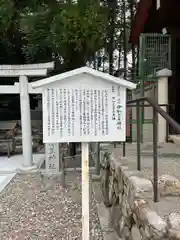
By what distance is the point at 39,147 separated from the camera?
1164cm

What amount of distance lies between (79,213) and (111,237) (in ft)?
3.33

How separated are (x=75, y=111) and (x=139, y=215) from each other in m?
0.91

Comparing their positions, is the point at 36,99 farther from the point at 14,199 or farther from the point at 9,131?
the point at 14,199

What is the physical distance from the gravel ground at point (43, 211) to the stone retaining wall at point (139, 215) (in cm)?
59

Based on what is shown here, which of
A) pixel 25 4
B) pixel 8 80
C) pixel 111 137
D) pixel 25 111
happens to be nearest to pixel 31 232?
pixel 111 137

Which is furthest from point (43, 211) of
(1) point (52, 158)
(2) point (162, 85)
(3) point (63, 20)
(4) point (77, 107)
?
(3) point (63, 20)

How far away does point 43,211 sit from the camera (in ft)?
15.2

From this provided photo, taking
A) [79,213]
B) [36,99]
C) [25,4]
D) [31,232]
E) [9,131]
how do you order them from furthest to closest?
[36,99] → [9,131] → [25,4] → [79,213] → [31,232]

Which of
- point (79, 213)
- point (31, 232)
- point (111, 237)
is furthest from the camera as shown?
point (79, 213)

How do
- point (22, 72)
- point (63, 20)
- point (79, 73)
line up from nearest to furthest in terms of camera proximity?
point (79, 73) → point (63, 20) → point (22, 72)

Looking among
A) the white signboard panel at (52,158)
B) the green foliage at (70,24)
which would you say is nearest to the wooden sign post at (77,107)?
the green foliage at (70,24)

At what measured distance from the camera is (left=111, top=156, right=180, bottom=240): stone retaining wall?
195 cm

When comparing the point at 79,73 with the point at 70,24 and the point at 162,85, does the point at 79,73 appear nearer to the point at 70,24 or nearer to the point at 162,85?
the point at 162,85

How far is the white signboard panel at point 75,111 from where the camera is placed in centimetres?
261
